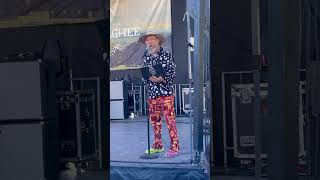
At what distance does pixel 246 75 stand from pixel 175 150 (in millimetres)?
1232

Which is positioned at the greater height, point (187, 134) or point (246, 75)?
point (246, 75)

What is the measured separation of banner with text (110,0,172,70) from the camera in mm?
6684

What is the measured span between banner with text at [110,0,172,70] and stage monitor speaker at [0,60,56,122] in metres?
2.94

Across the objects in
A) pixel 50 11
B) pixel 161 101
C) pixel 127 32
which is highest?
pixel 127 32

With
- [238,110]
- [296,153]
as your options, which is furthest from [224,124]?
[296,153]

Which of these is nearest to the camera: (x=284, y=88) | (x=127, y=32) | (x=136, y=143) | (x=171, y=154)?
(x=284, y=88)

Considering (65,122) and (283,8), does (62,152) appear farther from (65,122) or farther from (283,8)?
(283,8)

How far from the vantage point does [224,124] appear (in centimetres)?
404

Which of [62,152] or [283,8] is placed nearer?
[283,8]

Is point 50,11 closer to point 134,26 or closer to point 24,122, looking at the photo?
point 24,122

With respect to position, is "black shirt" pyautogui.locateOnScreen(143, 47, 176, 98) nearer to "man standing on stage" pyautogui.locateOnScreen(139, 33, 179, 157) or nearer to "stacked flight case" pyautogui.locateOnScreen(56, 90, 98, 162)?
"man standing on stage" pyautogui.locateOnScreen(139, 33, 179, 157)

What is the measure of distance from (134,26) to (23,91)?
405 cm

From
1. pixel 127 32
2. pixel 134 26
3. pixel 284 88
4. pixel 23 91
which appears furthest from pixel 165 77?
pixel 284 88

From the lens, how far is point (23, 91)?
139 inches
